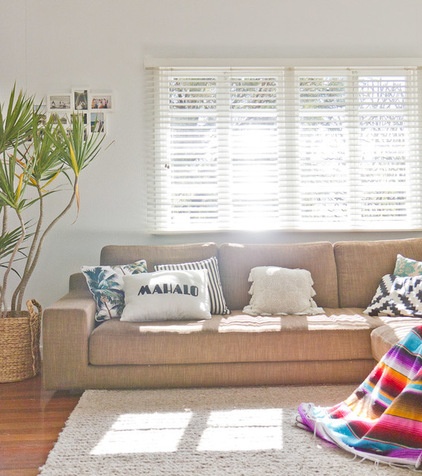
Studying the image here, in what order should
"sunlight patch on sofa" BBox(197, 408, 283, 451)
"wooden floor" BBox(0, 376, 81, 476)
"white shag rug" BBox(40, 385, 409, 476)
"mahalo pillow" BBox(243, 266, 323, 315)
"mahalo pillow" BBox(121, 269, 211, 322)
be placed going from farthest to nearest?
"mahalo pillow" BBox(243, 266, 323, 315), "mahalo pillow" BBox(121, 269, 211, 322), "sunlight patch on sofa" BBox(197, 408, 283, 451), "wooden floor" BBox(0, 376, 81, 476), "white shag rug" BBox(40, 385, 409, 476)

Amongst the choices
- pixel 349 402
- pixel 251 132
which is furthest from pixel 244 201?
pixel 349 402

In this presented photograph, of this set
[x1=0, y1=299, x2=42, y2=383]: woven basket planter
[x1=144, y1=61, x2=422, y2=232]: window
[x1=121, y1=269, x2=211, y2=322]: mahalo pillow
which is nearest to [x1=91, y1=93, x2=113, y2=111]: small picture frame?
[x1=144, y1=61, x2=422, y2=232]: window

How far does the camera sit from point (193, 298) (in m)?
3.84

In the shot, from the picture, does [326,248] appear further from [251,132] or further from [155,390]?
[155,390]

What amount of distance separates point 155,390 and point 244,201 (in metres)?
1.71

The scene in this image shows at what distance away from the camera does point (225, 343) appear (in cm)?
354

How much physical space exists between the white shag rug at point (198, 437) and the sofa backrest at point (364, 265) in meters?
0.84

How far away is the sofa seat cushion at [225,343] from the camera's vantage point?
11.6 feet

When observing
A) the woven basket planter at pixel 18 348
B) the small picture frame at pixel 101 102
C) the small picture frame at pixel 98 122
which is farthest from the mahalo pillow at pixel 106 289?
the small picture frame at pixel 101 102

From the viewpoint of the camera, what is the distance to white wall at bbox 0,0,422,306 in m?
4.64

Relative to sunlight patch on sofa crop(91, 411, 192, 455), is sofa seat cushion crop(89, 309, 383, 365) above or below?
above

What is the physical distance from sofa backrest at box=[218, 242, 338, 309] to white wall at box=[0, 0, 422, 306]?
45 centimetres

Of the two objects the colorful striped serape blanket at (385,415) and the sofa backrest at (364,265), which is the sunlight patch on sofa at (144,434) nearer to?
the colorful striped serape blanket at (385,415)

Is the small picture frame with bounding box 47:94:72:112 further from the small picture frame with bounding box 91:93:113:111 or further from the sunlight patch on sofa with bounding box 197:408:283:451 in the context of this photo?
the sunlight patch on sofa with bounding box 197:408:283:451
